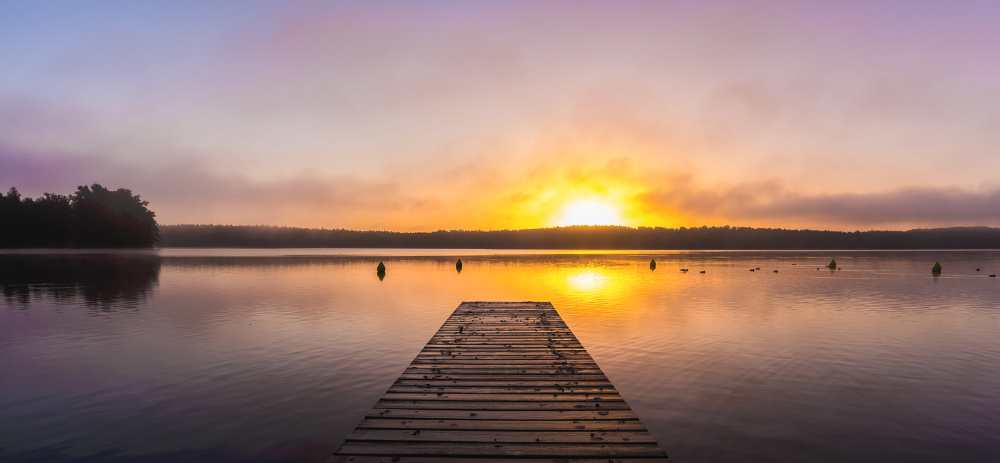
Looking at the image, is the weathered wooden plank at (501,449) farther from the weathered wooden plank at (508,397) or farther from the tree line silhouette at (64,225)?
the tree line silhouette at (64,225)

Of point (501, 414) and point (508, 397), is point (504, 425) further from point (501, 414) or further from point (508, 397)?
point (508, 397)

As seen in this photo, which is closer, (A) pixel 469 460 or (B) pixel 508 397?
(A) pixel 469 460

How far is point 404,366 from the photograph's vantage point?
16.4 m

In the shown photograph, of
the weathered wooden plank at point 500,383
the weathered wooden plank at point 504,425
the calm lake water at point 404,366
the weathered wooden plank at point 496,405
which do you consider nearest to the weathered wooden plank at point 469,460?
the weathered wooden plank at point 504,425

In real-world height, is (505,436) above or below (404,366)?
above

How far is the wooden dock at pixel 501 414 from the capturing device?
7.41 metres

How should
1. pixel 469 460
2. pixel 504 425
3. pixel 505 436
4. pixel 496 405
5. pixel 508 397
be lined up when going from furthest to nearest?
pixel 508 397 < pixel 496 405 < pixel 504 425 < pixel 505 436 < pixel 469 460

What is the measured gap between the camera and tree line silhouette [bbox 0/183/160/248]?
4953 inches

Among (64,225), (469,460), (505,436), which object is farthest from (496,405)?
(64,225)

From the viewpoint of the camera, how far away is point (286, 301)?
33.6 m

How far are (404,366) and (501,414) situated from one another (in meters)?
8.06

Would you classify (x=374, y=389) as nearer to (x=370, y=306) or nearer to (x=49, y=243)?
(x=370, y=306)

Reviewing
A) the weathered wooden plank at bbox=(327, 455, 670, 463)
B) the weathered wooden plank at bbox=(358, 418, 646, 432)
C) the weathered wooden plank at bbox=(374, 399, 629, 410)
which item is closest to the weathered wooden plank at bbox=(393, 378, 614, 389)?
the weathered wooden plank at bbox=(374, 399, 629, 410)

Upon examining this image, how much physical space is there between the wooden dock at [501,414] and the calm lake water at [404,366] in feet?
6.03
